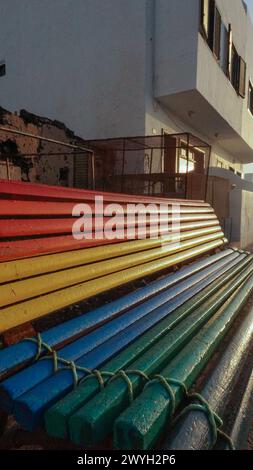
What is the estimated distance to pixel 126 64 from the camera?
10945 millimetres

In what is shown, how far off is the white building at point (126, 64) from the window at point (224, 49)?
0.04m

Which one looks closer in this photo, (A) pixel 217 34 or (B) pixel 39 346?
(B) pixel 39 346

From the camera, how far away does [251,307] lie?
3578 millimetres

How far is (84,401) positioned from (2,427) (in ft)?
1.65

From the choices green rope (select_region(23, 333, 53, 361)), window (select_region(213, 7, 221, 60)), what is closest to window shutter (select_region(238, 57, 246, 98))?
window (select_region(213, 7, 221, 60))

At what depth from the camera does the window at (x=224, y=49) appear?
514 inches

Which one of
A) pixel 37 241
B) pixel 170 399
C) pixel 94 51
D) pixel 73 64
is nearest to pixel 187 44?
pixel 94 51

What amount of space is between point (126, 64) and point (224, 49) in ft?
17.1

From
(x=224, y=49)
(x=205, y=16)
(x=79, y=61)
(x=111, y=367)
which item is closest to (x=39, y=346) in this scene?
(x=111, y=367)

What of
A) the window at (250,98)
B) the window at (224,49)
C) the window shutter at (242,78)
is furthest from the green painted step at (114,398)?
the window at (250,98)

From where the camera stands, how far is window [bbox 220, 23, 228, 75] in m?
13.1

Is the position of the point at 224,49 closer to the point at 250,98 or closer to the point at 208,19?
the point at 208,19

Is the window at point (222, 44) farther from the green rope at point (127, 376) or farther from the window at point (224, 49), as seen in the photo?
the green rope at point (127, 376)
